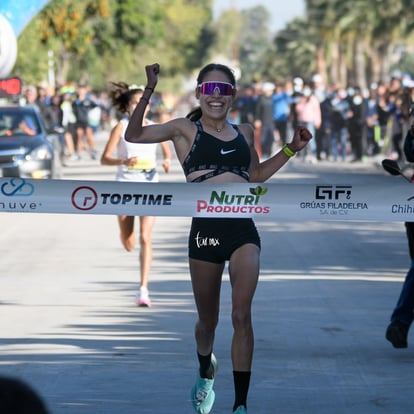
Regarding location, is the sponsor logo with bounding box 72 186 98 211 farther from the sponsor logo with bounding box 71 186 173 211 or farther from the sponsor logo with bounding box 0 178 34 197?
the sponsor logo with bounding box 0 178 34 197

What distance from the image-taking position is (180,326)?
10328 millimetres

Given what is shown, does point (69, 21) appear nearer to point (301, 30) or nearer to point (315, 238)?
point (315, 238)

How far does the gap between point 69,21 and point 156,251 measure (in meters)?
29.0

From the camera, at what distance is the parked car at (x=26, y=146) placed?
2412cm

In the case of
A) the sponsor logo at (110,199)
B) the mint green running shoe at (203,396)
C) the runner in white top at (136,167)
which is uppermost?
the sponsor logo at (110,199)

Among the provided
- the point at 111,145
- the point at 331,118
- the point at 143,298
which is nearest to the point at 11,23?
the point at 111,145

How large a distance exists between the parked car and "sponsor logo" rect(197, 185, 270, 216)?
17.0m

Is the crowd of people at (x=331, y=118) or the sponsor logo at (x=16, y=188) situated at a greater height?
the sponsor logo at (x=16, y=188)

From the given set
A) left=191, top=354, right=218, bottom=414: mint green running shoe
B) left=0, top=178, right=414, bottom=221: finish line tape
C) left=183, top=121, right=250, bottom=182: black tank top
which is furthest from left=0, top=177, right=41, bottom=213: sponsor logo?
left=191, top=354, right=218, bottom=414: mint green running shoe

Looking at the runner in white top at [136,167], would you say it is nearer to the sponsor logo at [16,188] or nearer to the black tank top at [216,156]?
the sponsor logo at [16,188]

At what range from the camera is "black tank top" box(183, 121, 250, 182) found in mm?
6898

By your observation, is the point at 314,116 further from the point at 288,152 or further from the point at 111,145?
the point at 288,152

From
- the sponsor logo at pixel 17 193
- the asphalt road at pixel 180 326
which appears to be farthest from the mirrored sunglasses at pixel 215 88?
the asphalt road at pixel 180 326

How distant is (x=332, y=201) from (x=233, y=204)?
0.57 meters
